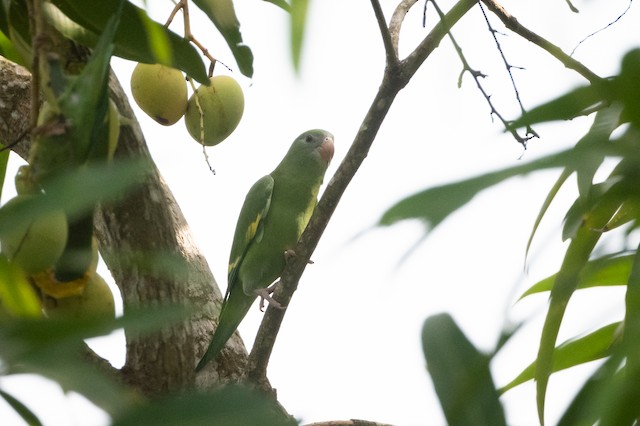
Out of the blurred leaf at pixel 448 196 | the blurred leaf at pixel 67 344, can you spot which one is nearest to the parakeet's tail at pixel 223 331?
the blurred leaf at pixel 67 344

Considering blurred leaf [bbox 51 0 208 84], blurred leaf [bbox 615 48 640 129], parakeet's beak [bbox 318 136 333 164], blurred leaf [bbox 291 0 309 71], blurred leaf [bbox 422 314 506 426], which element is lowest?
blurred leaf [bbox 422 314 506 426]

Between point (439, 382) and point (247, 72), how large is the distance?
0.63m

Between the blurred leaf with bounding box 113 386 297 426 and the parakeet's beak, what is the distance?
8.33 ft

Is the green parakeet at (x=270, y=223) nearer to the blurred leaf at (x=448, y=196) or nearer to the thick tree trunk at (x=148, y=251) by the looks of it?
the thick tree trunk at (x=148, y=251)

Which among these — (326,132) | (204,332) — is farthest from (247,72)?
(326,132)

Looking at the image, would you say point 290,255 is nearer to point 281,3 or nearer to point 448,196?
point 281,3

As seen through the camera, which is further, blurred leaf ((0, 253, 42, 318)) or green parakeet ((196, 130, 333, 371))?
green parakeet ((196, 130, 333, 371))

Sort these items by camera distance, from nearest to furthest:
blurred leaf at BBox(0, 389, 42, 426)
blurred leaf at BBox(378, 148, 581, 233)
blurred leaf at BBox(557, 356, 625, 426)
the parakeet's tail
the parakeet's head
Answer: blurred leaf at BBox(378, 148, 581, 233) < blurred leaf at BBox(557, 356, 625, 426) < blurred leaf at BBox(0, 389, 42, 426) < the parakeet's tail < the parakeet's head

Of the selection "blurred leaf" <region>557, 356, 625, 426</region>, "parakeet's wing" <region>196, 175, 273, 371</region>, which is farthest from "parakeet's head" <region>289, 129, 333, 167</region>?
"blurred leaf" <region>557, 356, 625, 426</region>

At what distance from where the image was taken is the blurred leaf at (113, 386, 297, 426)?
1.59 feet

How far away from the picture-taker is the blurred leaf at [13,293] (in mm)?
676

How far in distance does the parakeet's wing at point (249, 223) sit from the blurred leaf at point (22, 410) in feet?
6.35

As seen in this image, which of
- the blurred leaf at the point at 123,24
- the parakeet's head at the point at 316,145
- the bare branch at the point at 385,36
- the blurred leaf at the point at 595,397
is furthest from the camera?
the parakeet's head at the point at 316,145

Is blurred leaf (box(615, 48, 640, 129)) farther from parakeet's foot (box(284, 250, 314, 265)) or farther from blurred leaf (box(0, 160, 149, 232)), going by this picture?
parakeet's foot (box(284, 250, 314, 265))
